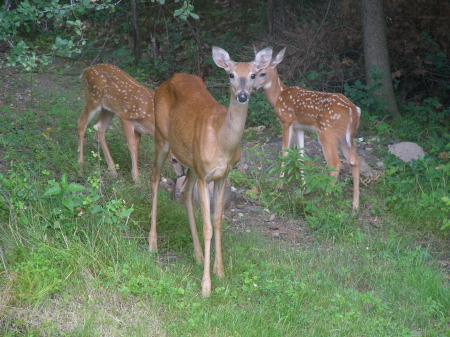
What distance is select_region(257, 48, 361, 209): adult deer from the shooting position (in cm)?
757

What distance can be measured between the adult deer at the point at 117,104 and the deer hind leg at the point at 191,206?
6.67ft

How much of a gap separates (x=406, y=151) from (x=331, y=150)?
52.6 inches

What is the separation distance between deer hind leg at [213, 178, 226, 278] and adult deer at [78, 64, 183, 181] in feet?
8.67

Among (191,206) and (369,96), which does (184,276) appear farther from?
(369,96)

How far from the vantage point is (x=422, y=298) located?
503 cm

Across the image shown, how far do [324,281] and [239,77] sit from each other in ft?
A: 5.68

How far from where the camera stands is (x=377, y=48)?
Answer: 9.74 meters

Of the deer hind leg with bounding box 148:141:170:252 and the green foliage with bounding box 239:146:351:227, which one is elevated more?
the deer hind leg with bounding box 148:141:170:252

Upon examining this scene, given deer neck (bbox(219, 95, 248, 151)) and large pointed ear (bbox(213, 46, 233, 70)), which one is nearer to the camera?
deer neck (bbox(219, 95, 248, 151))

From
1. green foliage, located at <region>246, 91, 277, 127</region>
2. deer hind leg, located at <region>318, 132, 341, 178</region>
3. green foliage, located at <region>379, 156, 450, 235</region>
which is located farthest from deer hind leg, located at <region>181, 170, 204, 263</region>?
green foliage, located at <region>246, 91, 277, 127</region>

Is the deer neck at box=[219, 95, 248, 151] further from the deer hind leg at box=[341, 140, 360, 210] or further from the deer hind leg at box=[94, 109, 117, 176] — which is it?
the deer hind leg at box=[94, 109, 117, 176]

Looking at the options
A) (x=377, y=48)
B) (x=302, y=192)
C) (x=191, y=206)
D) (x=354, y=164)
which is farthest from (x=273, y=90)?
(x=191, y=206)

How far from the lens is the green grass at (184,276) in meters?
4.50

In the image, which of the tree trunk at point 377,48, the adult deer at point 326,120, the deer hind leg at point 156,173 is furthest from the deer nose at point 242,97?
the tree trunk at point 377,48
